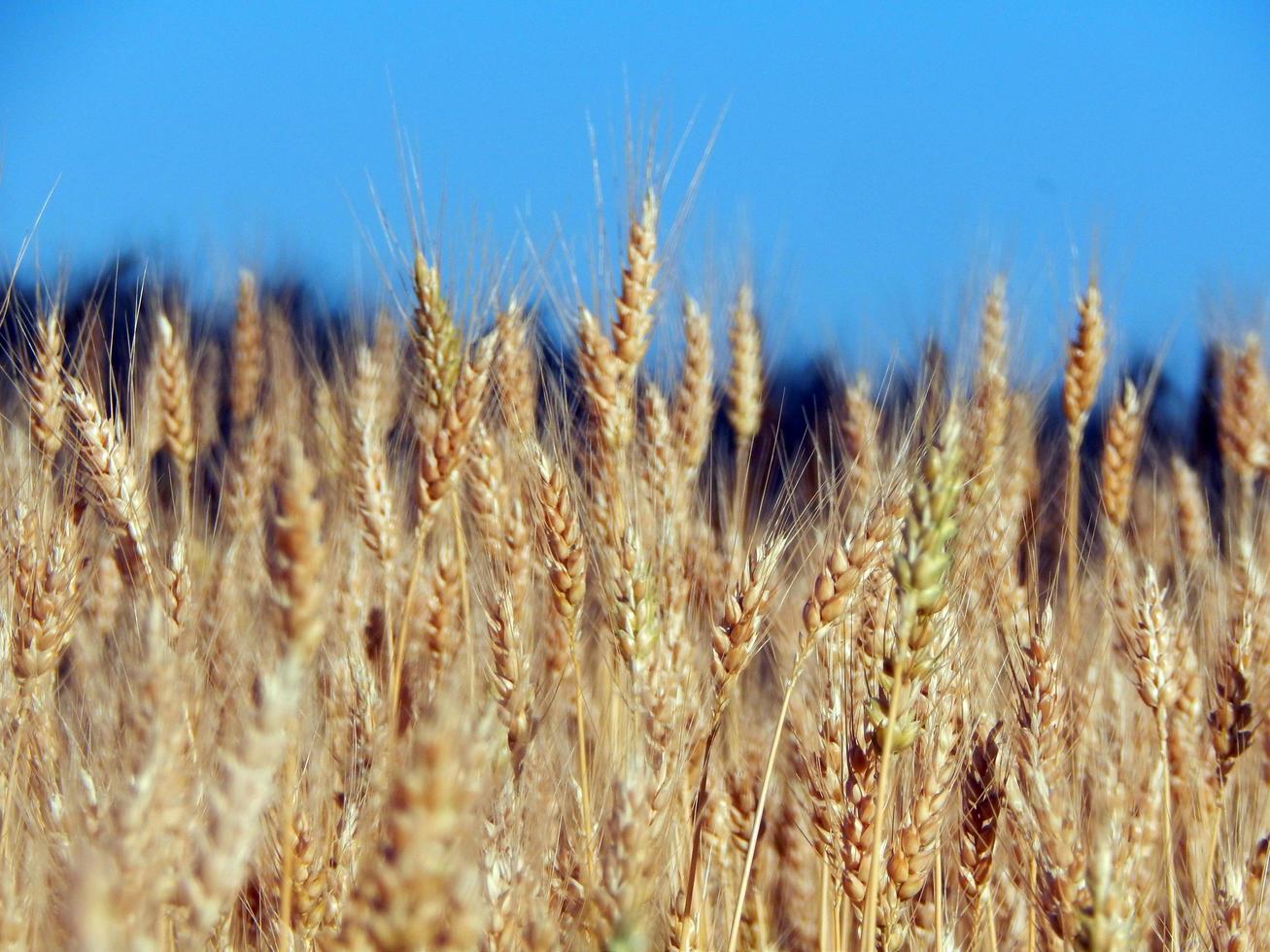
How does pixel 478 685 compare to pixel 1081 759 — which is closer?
pixel 1081 759

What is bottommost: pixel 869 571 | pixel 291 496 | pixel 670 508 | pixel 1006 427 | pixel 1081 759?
pixel 1081 759

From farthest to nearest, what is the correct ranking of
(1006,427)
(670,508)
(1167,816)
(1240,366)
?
(1240,366), (1006,427), (670,508), (1167,816)

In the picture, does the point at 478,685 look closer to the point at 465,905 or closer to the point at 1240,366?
the point at 465,905

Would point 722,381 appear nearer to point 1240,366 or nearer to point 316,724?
point 316,724

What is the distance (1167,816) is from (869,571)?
0.88 metres

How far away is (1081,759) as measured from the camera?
7.48 ft

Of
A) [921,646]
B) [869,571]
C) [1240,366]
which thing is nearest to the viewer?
[921,646]

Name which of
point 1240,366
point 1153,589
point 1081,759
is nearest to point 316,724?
point 1081,759

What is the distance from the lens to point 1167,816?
6.93 ft

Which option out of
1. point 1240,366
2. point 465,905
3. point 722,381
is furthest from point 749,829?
point 1240,366

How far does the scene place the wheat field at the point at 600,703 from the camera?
1.07 meters

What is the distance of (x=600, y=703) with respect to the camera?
315 centimetres

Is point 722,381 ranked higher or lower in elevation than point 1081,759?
higher

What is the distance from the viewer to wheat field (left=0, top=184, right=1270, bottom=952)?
3.51 feet
